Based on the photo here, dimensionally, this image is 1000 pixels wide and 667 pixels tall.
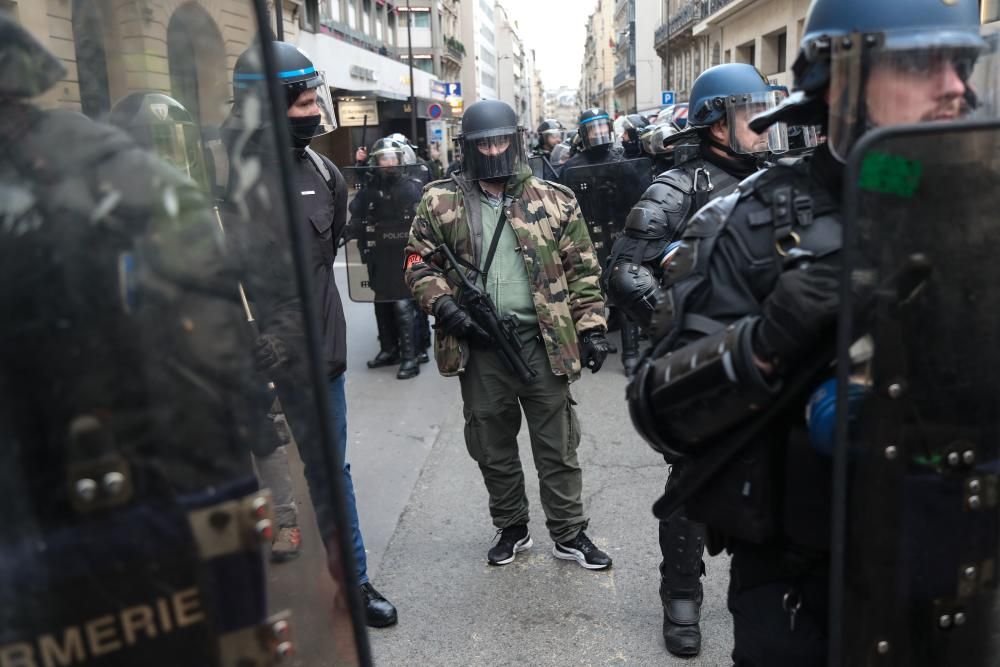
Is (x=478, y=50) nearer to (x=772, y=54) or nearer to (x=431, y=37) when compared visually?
(x=431, y=37)

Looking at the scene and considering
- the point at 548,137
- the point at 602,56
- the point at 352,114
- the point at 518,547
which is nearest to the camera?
the point at 518,547

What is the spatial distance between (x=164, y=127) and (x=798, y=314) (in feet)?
3.19

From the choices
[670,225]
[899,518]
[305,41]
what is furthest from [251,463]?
[305,41]

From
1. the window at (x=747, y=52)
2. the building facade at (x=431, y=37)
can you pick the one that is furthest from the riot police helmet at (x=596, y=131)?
the building facade at (x=431, y=37)

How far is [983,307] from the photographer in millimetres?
1333

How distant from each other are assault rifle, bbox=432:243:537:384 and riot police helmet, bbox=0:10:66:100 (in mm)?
2399

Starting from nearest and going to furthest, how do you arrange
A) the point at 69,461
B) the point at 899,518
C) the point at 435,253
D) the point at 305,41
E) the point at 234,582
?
the point at 69,461, the point at 234,582, the point at 899,518, the point at 435,253, the point at 305,41

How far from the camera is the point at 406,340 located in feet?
22.8

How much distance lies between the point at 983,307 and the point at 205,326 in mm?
1115

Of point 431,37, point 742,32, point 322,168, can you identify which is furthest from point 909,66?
point 431,37

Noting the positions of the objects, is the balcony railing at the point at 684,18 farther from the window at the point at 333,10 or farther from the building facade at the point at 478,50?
the building facade at the point at 478,50

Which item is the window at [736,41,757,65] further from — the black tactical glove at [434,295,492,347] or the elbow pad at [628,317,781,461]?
the elbow pad at [628,317,781,461]

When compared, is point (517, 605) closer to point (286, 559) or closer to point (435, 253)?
point (435, 253)

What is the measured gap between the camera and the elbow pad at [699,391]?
1.51 meters
